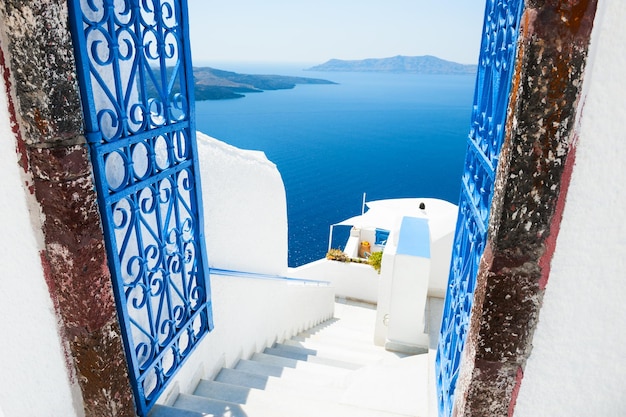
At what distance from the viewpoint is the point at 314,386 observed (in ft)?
13.1

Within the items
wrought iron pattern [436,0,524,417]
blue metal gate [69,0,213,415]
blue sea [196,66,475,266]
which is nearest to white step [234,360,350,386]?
blue metal gate [69,0,213,415]

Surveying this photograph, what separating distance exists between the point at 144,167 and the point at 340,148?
4709 centimetres

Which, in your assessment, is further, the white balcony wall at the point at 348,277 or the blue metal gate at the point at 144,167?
the white balcony wall at the point at 348,277

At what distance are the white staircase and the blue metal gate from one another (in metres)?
0.51

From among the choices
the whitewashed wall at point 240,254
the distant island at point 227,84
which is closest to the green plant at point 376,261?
the whitewashed wall at point 240,254

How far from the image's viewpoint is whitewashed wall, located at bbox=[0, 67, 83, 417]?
1.74 m

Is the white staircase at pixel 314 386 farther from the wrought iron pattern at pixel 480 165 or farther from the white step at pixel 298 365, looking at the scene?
the wrought iron pattern at pixel 480 165

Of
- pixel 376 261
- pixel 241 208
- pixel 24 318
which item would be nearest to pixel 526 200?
pixel 24 318

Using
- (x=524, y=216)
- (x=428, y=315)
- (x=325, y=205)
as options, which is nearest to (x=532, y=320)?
(x=524, y=216)

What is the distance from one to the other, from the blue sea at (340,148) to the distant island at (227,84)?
81.6 inches

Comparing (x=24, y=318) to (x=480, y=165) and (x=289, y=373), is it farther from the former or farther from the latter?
(x=289, y=373)

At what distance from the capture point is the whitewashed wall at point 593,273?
1330 millimetres

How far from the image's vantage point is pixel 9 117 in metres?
1.63

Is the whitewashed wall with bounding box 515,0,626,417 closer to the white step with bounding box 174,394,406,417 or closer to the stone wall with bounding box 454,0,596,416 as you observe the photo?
the stone wall with bounding box 454,0,596,416
